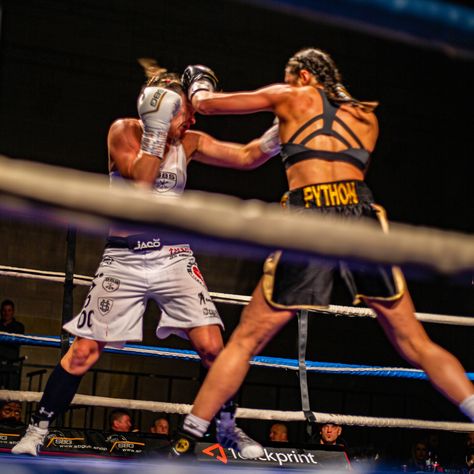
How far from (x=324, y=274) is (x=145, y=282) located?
1.95 feet

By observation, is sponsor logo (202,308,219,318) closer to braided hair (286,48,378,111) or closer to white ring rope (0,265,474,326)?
white ring rope (0,265,474,326)

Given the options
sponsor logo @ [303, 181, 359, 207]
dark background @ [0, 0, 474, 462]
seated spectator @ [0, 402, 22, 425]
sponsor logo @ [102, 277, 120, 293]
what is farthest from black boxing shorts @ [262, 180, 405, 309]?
dark background @ [0, 0, 474, 462]

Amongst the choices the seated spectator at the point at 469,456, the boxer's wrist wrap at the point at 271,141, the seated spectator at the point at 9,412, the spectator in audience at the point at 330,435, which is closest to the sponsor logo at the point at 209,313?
the boxer's wrist wrap at the point at 271,141

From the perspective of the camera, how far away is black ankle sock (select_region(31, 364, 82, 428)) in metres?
2.17

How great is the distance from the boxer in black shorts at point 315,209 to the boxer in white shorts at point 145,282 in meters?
0.18

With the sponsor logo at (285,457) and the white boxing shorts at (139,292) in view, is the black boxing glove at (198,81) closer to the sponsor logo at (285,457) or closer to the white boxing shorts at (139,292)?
the white boxing shorts at (139,292)

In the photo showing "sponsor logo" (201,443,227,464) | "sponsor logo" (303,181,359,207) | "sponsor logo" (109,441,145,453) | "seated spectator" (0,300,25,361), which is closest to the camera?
"sponsor logo" (303,181,359,207)

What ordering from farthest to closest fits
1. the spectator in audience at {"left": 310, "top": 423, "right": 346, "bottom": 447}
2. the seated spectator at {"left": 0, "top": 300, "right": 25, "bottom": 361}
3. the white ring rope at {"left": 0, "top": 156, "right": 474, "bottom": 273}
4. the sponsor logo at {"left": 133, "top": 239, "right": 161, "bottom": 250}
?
the seated spectator at {"left": 0, "top": 300, "right": 25, "bottom": 361}, the spectator in audience at {"left": 310, "top": 423, "right": 346, "bottom": 447}, the sponsor logo at {"left": 133, "top": 239, "right": 161, "bottom": 250}, the white ring rope at {"left": 0, "top": 156, "right": 474, "bottom": 273}

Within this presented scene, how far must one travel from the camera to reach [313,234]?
0.70 m

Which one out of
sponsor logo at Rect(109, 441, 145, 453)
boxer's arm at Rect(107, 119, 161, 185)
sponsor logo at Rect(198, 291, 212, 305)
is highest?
boxer's arm at Rect(107, 119, 161, 185)

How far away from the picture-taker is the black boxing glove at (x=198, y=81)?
2.21 metres

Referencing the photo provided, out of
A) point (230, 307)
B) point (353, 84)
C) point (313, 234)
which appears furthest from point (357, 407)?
point (313, 234)

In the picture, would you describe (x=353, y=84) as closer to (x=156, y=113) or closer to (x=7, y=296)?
(x=7, y=296)

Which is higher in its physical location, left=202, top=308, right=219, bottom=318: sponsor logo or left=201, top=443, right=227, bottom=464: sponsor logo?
left=202, top=308, right=219, bottom=318: sponsor logo
